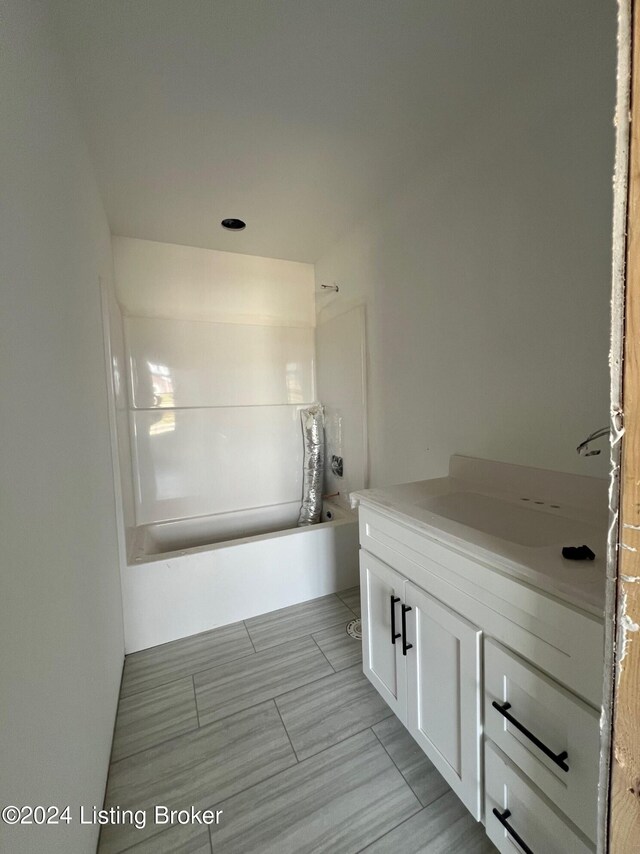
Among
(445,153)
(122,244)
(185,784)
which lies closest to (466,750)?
(185,784)

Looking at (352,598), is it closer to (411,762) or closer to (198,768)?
(411,762)

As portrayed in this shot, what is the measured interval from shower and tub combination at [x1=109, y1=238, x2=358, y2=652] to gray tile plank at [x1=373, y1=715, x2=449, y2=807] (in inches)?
37.7

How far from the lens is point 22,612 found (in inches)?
25.0

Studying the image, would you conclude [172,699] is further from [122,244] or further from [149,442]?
[122,244]

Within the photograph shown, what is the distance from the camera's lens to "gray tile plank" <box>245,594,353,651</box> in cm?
186

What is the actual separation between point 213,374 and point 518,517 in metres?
2.28

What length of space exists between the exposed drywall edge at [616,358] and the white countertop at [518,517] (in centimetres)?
23

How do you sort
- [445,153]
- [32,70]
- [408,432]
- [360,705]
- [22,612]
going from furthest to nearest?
1. [408,432]
2. [445,153]
3. [360,705]
4. [32,70]
5. [22,612]

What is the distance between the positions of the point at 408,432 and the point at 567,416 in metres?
0.83

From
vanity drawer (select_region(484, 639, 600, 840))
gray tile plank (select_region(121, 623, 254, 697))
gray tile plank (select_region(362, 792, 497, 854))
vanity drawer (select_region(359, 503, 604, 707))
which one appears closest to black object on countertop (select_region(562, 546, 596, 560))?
vanity drawer (select_region(359, 503, 604, 707))

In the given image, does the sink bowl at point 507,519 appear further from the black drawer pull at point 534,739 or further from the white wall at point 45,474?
the white wall at point 45,474

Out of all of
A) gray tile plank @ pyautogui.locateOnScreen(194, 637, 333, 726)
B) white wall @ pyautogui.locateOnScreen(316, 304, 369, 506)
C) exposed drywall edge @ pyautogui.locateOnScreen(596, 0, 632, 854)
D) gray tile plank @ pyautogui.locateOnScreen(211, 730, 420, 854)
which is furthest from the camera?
white wall @ pyautogui.locateOnScreen(316, 304, 369, 506)

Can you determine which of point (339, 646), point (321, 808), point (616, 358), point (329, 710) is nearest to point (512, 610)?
point (616, 358)

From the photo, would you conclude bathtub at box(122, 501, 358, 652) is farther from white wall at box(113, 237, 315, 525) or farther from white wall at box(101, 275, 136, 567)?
white wall at box(113, 237, 315, 525)
